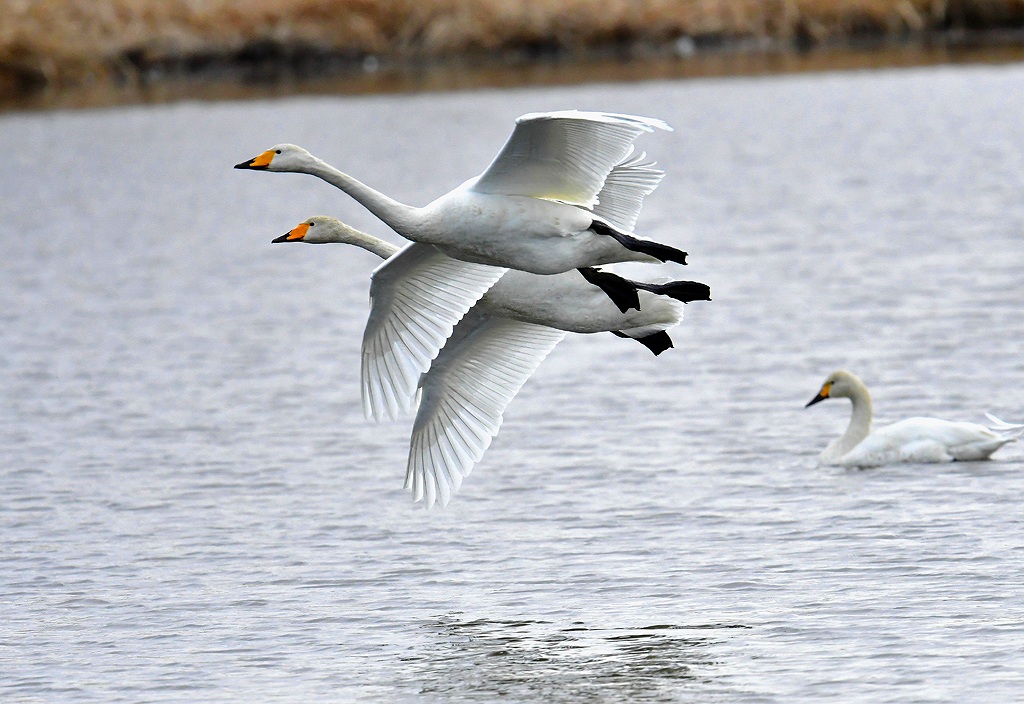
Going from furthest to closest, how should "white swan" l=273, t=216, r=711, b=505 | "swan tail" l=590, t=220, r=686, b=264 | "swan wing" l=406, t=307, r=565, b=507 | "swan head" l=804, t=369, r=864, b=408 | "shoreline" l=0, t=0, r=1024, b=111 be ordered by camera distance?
1. "shoreline" l=0, t=0, r=1024, b=111
2. "swan head" l=804, t=369, r=864, b=408
3. "swan wing" l=406, t=307, r=565, b=507
4. "white swan" l=273, t=216, r=711, b=505
5. "swan tail" l=590, t=220, r=686, b=264

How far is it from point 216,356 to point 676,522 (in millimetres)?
8497

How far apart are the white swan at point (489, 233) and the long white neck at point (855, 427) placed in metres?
3.98

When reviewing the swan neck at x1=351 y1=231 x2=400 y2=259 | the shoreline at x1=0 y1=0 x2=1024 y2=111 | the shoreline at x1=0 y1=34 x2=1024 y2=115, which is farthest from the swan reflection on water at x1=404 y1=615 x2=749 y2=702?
the shoreline at x1=0 y1=0 x2=1024 y2=111

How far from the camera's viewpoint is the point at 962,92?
37.2 metres

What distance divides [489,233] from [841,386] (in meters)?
5.42

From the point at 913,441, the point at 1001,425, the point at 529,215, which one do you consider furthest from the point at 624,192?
the point at 1001,425

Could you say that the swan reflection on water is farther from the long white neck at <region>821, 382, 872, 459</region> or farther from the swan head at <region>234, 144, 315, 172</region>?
the long white neck at <region>821, 382, 872, 459</region>

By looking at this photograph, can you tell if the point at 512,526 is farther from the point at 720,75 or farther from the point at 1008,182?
the point at 720,75

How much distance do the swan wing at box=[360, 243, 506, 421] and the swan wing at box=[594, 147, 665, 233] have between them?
1262mm

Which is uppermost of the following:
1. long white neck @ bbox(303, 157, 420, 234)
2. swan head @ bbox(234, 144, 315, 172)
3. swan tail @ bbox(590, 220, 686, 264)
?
swan head @ bbox(234, 144, 315, 172)

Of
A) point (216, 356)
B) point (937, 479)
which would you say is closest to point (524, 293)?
point (937, 479)

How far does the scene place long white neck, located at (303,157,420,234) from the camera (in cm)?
909

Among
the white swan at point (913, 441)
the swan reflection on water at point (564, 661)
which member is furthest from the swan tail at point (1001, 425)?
the swan reflection on water at point (564, 661)

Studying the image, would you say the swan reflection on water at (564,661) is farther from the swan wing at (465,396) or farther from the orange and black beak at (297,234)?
the orange and black beak at (297,234)
